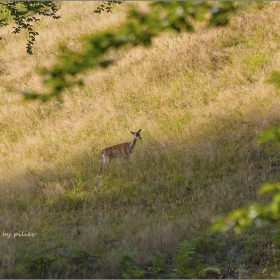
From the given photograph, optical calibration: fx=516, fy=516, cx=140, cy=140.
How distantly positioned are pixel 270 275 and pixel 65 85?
5182 mm

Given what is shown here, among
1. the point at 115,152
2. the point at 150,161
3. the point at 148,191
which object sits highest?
the point at 115,152

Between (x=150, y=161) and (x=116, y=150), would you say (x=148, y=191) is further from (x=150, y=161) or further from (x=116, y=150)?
(x=116, y=150)

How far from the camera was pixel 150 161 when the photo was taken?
1297 cm

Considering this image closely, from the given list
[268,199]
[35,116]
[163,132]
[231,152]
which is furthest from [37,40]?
[268,199]

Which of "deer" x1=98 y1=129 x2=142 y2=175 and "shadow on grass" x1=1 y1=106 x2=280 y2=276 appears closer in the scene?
"shadow on grass" x1=1 y1=106 x2=280 y2=276

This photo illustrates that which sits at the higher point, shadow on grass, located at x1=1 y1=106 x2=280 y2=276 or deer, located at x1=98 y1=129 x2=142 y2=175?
deer, located at x1=98 y1=129 x2=142 y2=175

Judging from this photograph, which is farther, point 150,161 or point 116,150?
point 116,150

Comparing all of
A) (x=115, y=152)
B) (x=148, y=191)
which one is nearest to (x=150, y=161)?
(x=115, y=152)

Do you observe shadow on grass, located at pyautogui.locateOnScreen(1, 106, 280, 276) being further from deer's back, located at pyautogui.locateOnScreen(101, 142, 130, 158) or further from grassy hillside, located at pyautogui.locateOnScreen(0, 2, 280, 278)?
deer's back, located at pyautogui.locateOnScreen(101, 142, 130, 158)

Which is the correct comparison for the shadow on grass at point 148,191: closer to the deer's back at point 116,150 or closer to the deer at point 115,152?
the deer at point 115,152

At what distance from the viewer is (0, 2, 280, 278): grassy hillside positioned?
8.13 m

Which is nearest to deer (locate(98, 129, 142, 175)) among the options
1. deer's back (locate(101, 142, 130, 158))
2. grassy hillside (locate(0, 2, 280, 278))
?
deer's back (locate(101, 142, 130, 158))

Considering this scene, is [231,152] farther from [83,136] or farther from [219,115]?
[83,136]

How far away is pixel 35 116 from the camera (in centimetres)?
1820
